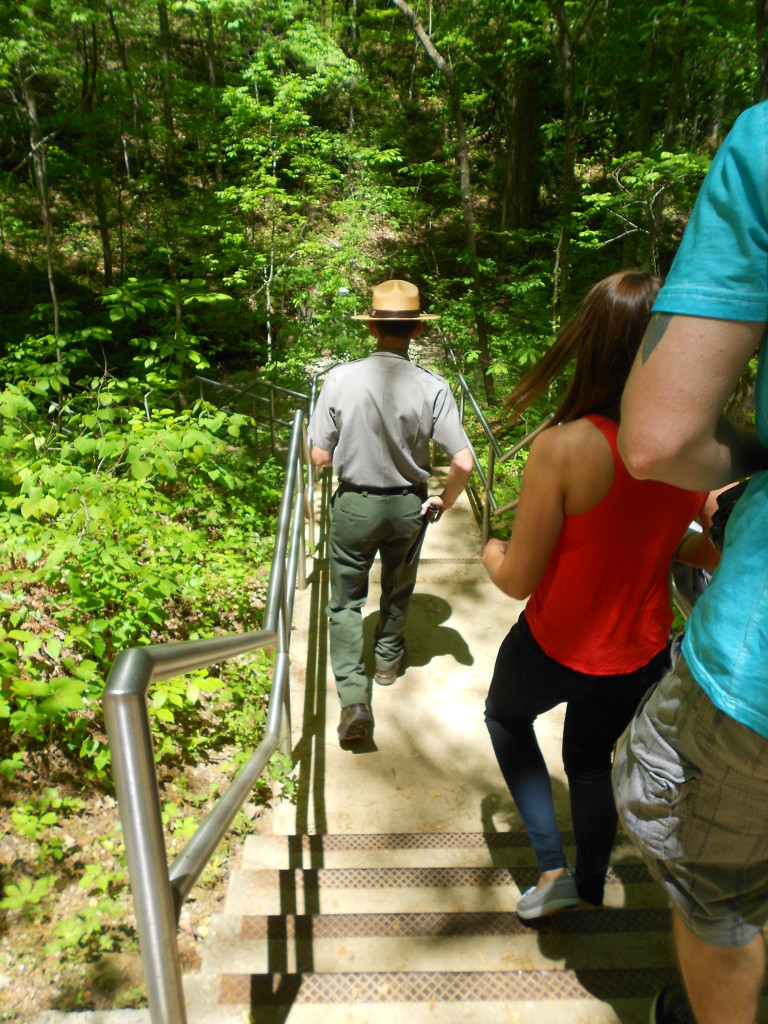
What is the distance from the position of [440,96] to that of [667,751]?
59.4ft

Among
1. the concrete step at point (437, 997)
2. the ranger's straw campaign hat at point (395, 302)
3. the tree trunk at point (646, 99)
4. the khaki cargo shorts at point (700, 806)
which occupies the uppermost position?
the tree trunk at point (646, 99)

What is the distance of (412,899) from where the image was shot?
2035 millimetres

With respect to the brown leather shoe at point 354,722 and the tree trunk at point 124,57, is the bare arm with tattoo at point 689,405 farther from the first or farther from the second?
the tree trunk at point 124,57

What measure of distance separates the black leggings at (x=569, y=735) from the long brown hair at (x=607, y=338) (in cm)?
56

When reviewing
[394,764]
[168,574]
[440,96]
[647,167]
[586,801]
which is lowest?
[394,764]

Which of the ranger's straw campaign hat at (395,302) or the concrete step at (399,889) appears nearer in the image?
the concrete step at (399,889)

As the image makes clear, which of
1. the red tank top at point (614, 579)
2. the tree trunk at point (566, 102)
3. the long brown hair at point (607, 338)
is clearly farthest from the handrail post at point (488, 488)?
the tree trunk at point (566, 102)

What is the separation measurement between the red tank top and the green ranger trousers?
1350 mm

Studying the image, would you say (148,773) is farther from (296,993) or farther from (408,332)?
(408,332)

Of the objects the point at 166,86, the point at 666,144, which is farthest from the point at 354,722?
the point at 666,144

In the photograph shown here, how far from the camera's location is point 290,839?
93.2 inches

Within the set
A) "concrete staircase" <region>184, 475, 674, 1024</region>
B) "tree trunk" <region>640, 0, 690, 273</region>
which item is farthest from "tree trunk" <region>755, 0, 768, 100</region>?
"concrete staircase" <region>184, 475, 674, 1024</region>

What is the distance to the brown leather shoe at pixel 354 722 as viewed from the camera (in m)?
2.81

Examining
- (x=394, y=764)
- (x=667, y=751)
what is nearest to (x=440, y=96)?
(x=394, y=764)
